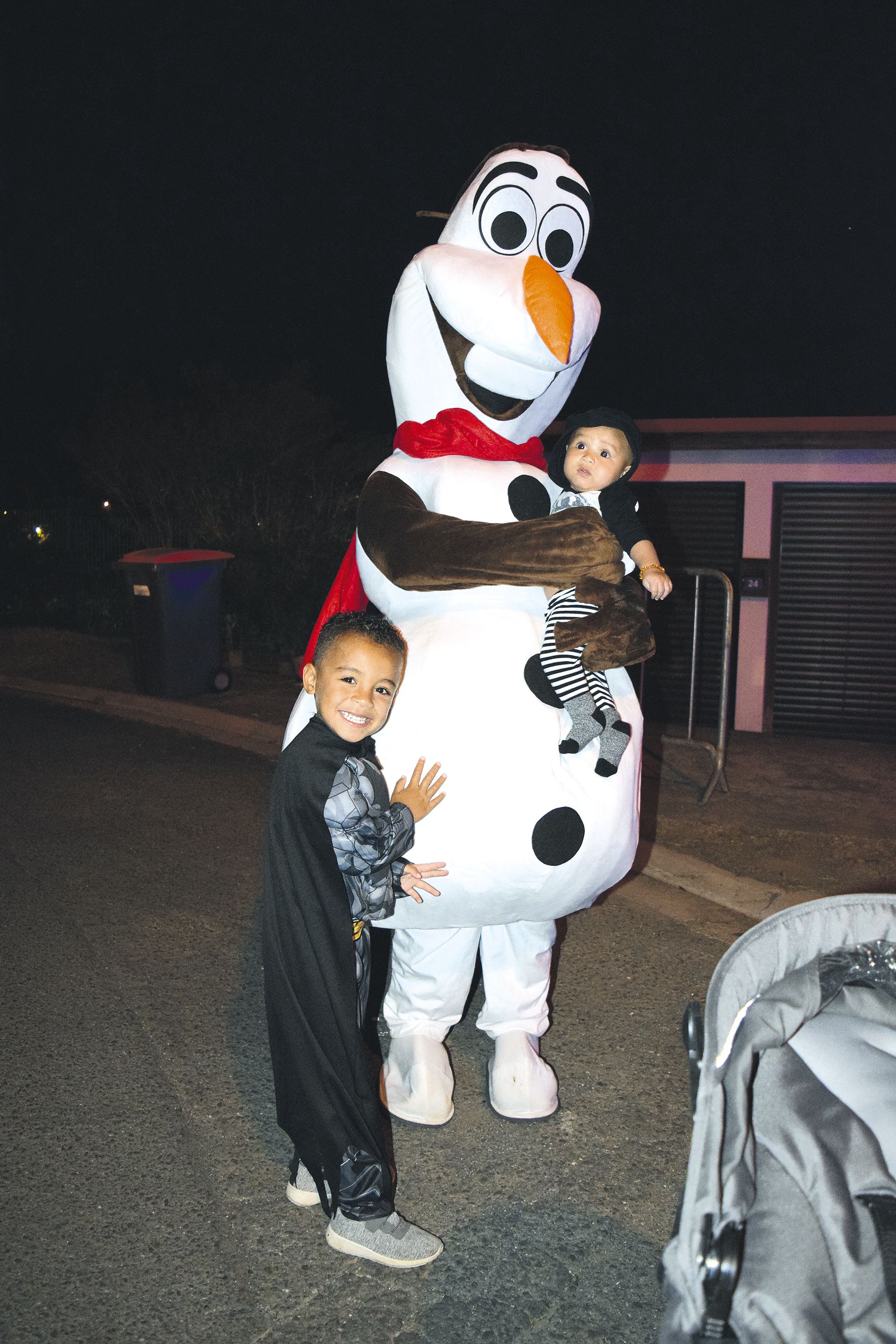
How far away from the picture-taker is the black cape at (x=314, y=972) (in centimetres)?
243

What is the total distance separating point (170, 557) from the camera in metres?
9.59

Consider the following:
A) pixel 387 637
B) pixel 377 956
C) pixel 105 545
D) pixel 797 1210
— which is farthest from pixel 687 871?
pixel 105 545

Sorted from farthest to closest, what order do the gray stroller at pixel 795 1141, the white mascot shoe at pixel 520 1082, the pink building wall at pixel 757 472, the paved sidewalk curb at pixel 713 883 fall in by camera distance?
the pink building wall at pixel 757 472, the paved sidewalk curb at pixel 713 883, the white mascot shoe at pixel 520 1082, the gray stroller at pixel 795 1141

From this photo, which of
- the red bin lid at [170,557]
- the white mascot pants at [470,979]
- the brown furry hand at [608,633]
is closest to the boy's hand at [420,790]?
the brown furry hand at [608,633]

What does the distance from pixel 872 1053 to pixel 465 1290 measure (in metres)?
1.19

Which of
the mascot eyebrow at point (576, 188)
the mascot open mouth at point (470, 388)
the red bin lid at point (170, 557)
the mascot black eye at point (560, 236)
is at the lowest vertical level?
the red bin lid at point (170, 557)

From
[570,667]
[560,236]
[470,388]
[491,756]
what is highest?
[560,236]

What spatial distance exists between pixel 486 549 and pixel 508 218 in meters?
1.05

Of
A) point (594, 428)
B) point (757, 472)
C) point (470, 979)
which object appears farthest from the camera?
Answer: point (757, 472)

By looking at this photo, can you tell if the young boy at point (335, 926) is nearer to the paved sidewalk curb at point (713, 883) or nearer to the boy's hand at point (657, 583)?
the boy's hand at point (657, 583)

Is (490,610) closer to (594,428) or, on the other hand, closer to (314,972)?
(594,428)

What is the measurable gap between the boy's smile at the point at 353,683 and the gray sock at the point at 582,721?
49 cm

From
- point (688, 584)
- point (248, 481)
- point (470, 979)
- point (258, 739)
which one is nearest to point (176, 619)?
point (258, 739)

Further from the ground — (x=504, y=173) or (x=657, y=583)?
(x=504, y=173)
